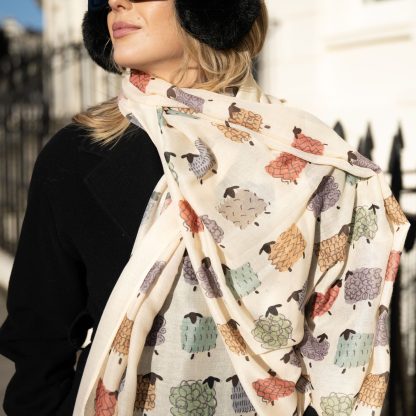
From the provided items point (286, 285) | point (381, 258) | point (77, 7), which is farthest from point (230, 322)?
point (77, 7)

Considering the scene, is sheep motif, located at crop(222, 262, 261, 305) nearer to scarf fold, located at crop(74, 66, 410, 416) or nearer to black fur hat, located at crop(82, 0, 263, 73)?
scarf fold, located at crop(74, 66, 410, 416)

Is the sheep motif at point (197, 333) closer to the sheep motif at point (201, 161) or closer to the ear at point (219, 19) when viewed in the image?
the sheep motif at point (201, 161)

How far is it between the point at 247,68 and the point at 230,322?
74 centimetres

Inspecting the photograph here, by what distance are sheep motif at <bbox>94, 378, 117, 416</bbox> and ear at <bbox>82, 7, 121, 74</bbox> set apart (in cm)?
97

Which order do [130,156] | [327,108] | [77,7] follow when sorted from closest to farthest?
[130,156] → [327,108] → [77,7]

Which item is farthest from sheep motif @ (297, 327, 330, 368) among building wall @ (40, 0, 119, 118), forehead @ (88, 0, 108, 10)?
building wall @ (40, 0, 119, 118)

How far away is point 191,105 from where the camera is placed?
1.68 meters

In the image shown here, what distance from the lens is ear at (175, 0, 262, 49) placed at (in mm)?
1688

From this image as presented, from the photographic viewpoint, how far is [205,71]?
1823mm

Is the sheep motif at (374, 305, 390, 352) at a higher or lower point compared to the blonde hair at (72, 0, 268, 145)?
lower

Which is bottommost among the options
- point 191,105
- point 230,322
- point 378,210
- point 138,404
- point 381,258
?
point 138,404

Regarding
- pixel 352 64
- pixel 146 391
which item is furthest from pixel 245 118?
pixel 352 64

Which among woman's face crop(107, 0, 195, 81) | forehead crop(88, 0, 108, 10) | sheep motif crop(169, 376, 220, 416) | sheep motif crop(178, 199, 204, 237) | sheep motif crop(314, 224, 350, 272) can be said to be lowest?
sheep motif crop(169, 376, 220, 416)

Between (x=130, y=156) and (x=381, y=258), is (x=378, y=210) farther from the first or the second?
(x=130, y=156)
